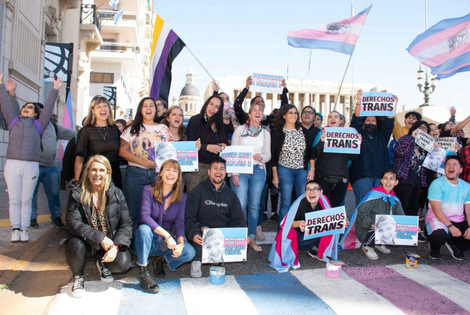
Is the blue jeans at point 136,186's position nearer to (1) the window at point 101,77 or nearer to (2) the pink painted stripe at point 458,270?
(2) the pink painted stripe at point 458,270

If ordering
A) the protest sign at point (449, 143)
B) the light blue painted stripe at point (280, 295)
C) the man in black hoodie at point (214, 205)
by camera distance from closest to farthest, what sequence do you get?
the light blue painted stripe at point (280, 295) < the man in black hoodie at point (214, 205) < the protest sign at point (449, 143)

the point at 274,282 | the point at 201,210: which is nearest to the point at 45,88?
the point at 201,210

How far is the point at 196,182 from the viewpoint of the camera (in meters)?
5.23

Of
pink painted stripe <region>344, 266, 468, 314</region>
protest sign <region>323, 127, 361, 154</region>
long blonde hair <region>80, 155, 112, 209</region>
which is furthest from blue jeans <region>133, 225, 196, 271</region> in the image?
protest sign <region>323, 127, 361, 154</region>

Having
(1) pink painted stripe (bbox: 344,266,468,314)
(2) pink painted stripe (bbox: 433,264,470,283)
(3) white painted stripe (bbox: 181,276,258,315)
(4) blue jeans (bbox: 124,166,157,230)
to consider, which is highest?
(4) blue jeans (bbox: 124,166,157,230)

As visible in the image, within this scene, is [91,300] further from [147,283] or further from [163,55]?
[163,55]

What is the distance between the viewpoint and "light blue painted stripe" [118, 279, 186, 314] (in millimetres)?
3281

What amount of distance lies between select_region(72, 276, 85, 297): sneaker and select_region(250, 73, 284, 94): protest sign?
4.09 metres

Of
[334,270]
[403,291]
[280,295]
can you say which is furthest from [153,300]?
[403,291]

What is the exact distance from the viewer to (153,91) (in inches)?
291

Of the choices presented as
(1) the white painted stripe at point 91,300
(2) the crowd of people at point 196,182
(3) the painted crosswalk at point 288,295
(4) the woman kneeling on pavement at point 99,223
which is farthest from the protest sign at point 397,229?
(1) the white painted stripe at point 91,300

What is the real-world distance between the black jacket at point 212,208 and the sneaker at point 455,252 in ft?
9.27

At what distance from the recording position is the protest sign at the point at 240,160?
498 centimetres

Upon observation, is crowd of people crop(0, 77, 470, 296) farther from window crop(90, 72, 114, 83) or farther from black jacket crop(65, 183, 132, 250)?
window crop(90, 72, 114, 83)
